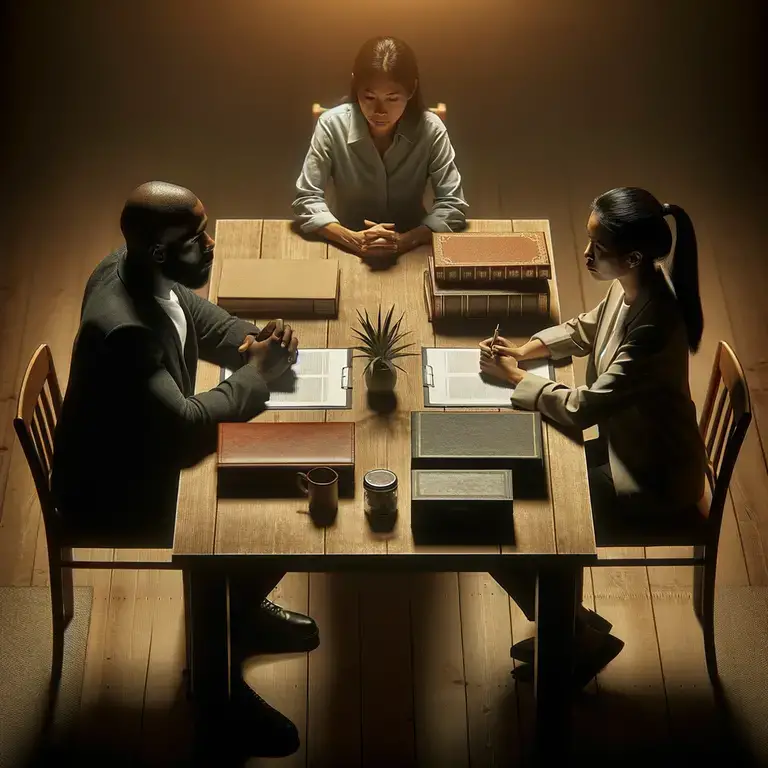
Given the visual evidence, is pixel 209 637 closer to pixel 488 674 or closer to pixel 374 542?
pixel 374 542

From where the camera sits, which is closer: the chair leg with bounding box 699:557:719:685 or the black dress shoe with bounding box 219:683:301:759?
the black dress shoe with bounding box 219:683:301:759

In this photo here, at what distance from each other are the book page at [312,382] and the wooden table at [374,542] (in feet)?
0.12

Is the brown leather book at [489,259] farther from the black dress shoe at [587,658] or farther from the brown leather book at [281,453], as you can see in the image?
the black dress shoe at [587,658]

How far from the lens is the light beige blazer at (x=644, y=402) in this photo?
2.80 m

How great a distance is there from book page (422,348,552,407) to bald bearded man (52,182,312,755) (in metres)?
0.39

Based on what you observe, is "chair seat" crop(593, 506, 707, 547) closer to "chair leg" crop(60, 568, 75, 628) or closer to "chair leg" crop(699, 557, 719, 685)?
"chair leg" crop(699, 557, 719, 685)

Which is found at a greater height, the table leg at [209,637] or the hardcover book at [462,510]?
the hardcover book at [462,510]

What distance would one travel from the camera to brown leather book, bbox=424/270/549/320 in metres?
3.18

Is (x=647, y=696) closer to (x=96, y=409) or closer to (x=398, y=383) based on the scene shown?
(x=398, y=383)

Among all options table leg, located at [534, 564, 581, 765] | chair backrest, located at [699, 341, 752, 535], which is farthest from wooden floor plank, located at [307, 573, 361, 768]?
chair backrest, located at [699, 341, 752, 535]

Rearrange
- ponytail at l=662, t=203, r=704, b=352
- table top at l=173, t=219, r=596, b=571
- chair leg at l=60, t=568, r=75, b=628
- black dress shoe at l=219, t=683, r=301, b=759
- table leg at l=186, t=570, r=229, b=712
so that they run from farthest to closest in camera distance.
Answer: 1. chair leg at l=60, t=568, r=75, b=628
2. black dress shoe at l=219, t=683, r=301, b=759
3. ponytail at l=662, t=203, r=704, b=352
4. table leg at l=186, t=570, r=229, b=712
5. table top at l=173, t=219, r=596, b=571

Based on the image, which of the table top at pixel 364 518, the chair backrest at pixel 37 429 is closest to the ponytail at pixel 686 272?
the table top at pixel 364 518

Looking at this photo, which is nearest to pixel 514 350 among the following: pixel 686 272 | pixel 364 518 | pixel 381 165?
pixel 686 272

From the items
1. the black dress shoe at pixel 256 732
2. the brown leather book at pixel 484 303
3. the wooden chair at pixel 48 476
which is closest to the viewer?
the wooden chair at pixel 48 476
